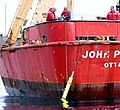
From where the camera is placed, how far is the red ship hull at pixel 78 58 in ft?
40.2

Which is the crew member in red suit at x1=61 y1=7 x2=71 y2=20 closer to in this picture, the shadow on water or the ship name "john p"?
the ship name "john p"

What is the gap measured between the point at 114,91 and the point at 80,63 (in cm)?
136

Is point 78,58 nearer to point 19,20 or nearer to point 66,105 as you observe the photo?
point 66,105

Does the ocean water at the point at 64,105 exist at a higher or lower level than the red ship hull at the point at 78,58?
lower

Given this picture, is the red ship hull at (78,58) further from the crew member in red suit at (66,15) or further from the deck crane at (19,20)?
the deck crane at (19,20)

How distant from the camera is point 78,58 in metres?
12.2

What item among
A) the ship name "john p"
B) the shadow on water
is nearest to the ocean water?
the shadow on water

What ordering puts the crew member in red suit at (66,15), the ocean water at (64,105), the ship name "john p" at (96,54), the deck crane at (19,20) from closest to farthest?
the ocean water at (64,105) → the ship name "john p" at (96,54) → the crew member in red suit at (66,15) → the deck crane at (19,20)

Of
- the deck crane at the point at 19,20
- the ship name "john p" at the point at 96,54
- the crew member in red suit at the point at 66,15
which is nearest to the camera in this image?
the ship name "john p" at the point at 96,54

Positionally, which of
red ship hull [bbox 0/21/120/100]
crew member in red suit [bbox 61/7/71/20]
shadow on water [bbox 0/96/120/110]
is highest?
crew member in red suit [bbox 61/7/71/20]

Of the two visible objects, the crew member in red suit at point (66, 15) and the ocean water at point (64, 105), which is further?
the crew member in red suit at point (66, 15)

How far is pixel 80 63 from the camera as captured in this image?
1229cm

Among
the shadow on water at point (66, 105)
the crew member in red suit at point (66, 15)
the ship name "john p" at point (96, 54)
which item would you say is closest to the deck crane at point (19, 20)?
the crew member in red suit at point (66, 15)

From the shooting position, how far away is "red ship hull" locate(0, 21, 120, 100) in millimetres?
12242
